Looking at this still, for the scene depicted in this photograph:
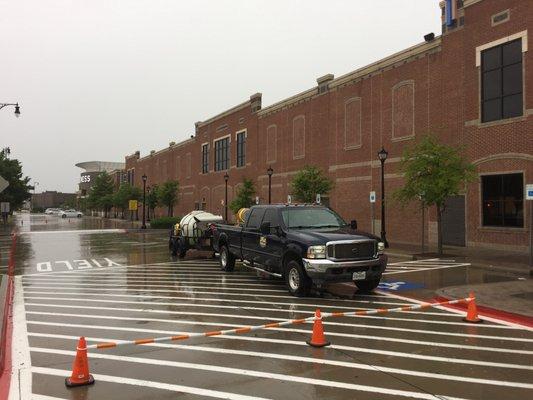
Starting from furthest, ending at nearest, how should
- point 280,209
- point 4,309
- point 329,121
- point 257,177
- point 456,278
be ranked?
point 257,177, point 329,121, point 456,278, point 280,209, point 4,309

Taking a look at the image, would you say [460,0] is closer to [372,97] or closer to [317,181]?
[372,97]

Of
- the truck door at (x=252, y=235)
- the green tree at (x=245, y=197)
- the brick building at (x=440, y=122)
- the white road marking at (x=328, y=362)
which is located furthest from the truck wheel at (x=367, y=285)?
the green tree at (x=245, y=197)

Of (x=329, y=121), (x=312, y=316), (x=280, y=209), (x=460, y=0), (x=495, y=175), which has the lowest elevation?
(x=312, y=316)

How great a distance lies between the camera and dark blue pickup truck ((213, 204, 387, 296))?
32.8 ft

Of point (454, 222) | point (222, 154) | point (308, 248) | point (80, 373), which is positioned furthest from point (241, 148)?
point (80, 373)

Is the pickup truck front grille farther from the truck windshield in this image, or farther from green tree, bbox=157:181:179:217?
green tree, bbox=157:181:179:217

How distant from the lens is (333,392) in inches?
195

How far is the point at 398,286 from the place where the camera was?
467 inches

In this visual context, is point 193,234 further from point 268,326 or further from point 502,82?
point 502,82

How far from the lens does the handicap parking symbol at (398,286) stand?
37.8 feet

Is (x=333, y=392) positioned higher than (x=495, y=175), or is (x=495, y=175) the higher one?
(x=495, y=175)

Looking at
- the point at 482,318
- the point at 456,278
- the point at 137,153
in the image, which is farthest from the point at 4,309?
the point at 137,153

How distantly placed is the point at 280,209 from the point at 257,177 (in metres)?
31.6

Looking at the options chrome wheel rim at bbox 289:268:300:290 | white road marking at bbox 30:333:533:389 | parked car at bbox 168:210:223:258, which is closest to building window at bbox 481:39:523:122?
parked car at bbox 168:210:223:258
